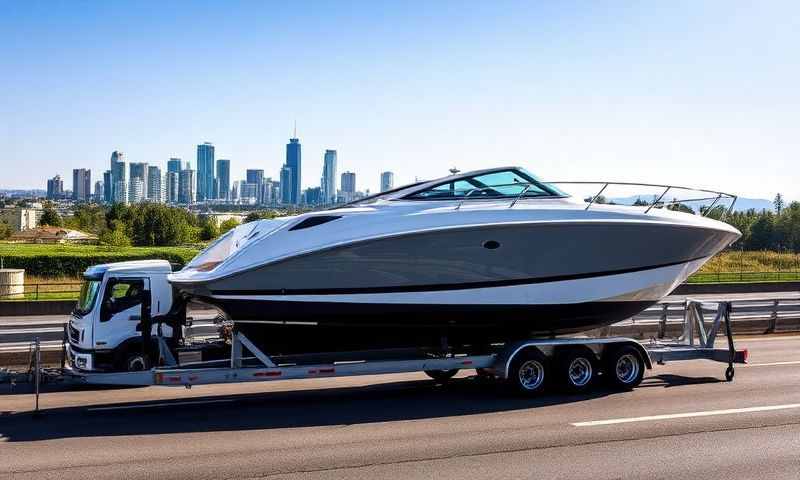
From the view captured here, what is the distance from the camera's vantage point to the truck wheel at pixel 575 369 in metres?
12.0

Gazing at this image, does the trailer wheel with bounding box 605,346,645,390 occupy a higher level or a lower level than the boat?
lower

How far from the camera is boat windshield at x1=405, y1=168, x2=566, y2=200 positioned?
1255cm

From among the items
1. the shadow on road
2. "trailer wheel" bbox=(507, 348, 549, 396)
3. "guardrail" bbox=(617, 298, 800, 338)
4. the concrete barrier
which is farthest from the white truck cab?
the concrete barrier

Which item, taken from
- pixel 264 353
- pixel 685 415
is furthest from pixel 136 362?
pixel 685 415

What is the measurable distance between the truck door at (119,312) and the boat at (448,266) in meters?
1.24

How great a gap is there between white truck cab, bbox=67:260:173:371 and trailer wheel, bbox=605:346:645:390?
6951 millimetres

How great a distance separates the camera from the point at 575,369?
40.2 ft

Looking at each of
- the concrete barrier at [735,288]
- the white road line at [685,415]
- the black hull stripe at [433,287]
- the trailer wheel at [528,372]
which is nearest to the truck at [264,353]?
the trailer wheel at [528,372]

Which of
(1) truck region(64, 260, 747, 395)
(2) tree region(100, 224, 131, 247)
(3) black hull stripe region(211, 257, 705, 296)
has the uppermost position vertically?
(2) tree region(100, 224, 131, 247)

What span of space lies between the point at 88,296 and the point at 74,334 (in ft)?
2.21

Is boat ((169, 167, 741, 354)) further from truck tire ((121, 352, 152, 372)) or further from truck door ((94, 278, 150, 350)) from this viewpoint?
truck tire ((121, 352, 152, 372))

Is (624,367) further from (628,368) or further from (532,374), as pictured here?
(532,374)

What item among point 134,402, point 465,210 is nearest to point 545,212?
point 465,210

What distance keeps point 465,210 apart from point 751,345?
377 inches
